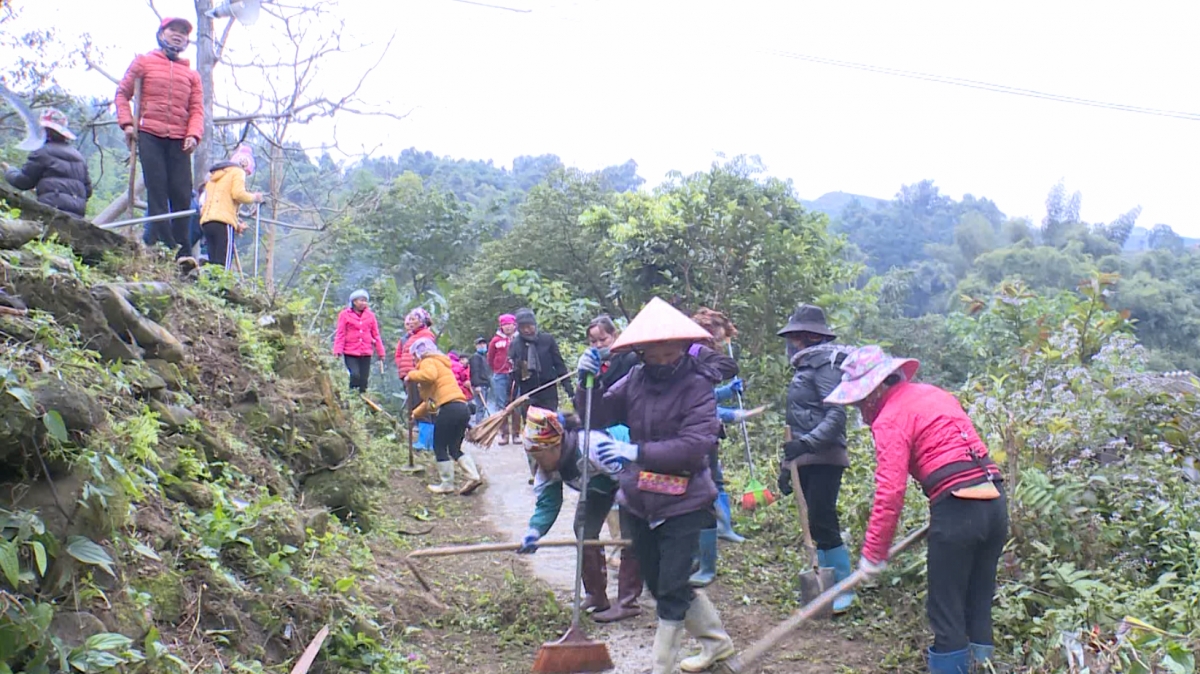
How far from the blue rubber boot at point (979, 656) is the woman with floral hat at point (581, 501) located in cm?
196

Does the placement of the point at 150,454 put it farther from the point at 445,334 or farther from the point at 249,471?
the point at 445,334

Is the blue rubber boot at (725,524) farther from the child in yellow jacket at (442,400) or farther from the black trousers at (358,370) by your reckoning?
the black trousers at (358,370)

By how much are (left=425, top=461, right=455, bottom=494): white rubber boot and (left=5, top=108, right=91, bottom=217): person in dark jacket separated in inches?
172

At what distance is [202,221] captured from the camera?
29.2ft

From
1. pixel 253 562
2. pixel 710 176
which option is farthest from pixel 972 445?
pixel 710 176

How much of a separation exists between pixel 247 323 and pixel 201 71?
21.1 ft

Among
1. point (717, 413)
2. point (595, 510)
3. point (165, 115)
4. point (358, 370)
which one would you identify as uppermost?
point (165, 115)

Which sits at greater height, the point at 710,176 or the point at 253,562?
the point at 710,176

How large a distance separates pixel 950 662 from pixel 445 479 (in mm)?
6717

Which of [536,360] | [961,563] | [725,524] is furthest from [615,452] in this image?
[536,360]

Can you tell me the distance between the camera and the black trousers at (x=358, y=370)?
42.4 ft

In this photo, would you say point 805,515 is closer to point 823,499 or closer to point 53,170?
point 823,499

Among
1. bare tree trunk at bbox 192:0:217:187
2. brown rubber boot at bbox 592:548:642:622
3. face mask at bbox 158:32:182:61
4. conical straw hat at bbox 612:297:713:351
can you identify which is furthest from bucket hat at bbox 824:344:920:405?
bare tree trunk at bbox 192:0:217:187

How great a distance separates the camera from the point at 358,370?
42.9ft
